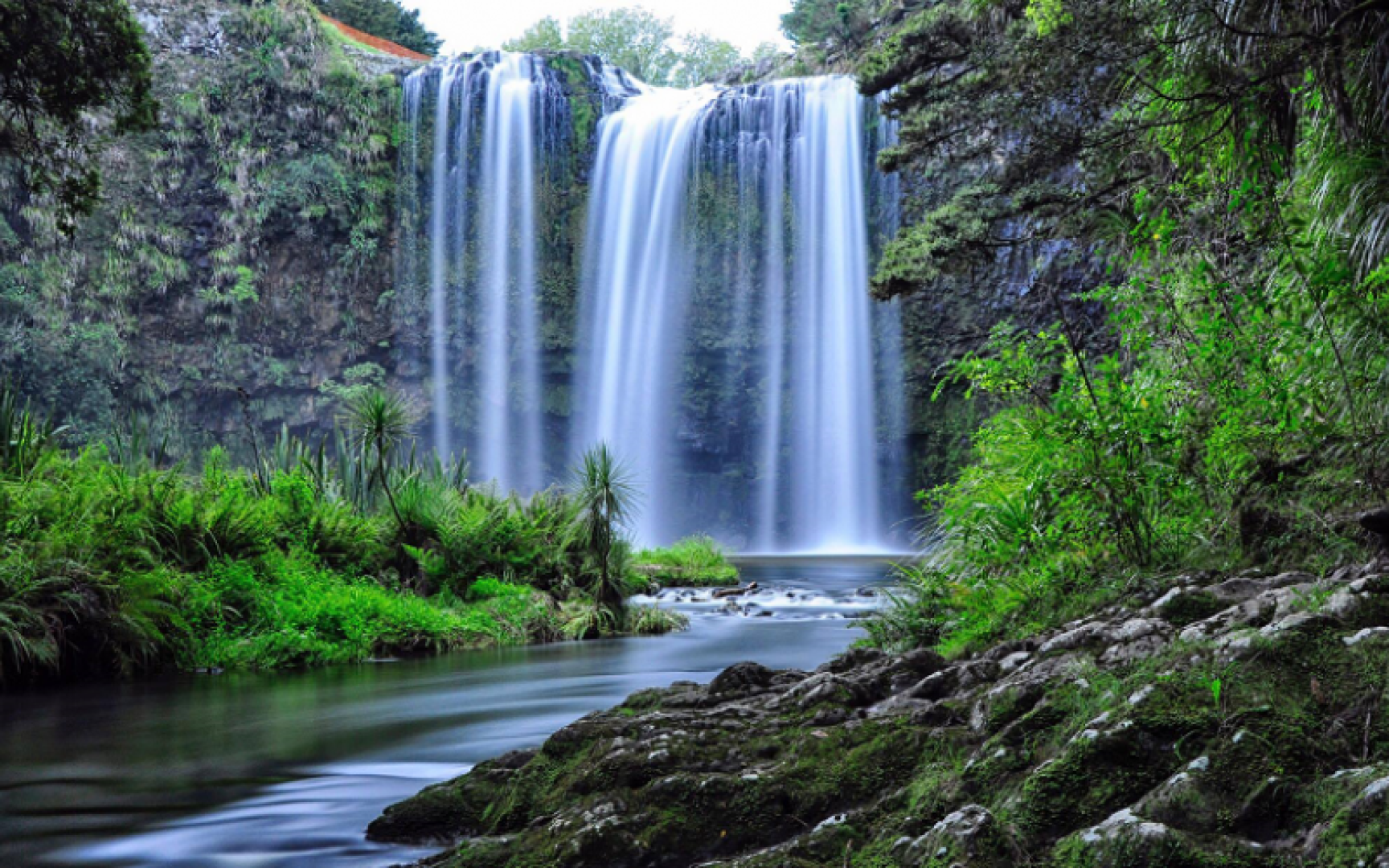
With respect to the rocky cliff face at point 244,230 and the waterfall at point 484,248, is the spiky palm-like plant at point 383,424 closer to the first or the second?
the rocky cliff face at point 244,230

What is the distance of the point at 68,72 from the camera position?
970cm

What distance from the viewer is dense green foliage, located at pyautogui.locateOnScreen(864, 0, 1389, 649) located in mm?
4613

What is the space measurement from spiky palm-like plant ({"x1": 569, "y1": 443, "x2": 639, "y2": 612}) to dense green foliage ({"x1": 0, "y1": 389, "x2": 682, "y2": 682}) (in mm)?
59

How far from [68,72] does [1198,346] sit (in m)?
10.0

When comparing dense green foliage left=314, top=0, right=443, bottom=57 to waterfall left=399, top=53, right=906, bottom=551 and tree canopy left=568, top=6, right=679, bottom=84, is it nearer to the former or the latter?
tree canopy left=568, top=6, right=679, bottom=84

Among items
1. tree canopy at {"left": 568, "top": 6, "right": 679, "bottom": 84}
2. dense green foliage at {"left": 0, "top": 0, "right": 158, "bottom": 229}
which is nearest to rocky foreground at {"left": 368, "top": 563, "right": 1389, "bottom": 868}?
dense green foliage at {"left": 0, "top": 0, "right": 158, "bottom": 229}

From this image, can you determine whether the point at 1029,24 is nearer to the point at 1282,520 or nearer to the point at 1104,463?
the point at 1104,463

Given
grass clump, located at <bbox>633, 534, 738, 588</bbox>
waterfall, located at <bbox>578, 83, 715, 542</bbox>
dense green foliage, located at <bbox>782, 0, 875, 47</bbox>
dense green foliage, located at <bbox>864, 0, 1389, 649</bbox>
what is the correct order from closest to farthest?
dense green foliage, located at <bbox>864, 0, 1389, 649</bbox>, grass clump, located at <bbox>633, 534, 738, 588</bbox>, dense green foliage, located at <bbox>782, 0, 875, 47</bbox>, waterfall, located at <bbox>578, 83, 715, 542</bbox>

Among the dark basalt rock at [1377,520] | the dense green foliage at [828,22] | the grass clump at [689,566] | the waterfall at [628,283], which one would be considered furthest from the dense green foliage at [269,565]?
the dense green foliage at [828,22]

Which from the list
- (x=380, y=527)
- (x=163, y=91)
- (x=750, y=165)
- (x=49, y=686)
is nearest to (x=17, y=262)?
(x=163, y=91)

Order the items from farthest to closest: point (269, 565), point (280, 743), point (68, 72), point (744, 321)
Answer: point (744, 321) < point (269, 565) < point (68, 72) < point (280, 743)

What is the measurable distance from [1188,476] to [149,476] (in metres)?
10.8

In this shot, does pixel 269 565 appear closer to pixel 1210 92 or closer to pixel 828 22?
pixel 1210 92

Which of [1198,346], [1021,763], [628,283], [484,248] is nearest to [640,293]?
[628,283]
